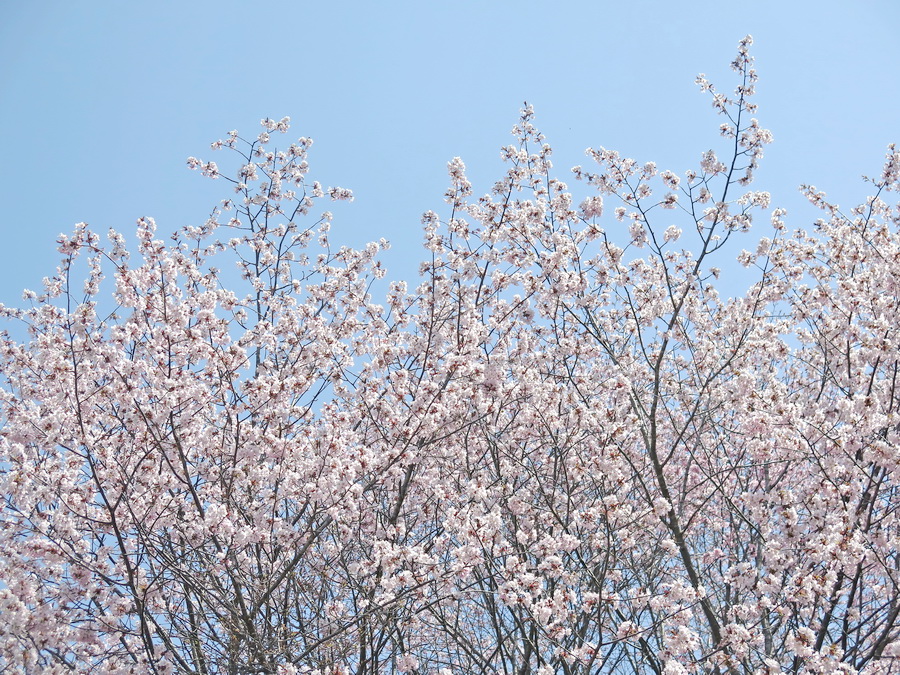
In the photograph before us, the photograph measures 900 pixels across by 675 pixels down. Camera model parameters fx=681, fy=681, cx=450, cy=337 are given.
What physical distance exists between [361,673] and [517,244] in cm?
440

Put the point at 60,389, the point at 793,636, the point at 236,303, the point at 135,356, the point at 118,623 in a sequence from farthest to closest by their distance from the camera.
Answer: the point at 236,303 < the point at 135,356 < the point at 60,389 < the point at 118,623 < the point at 793,636

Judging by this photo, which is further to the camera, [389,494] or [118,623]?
[389,494]

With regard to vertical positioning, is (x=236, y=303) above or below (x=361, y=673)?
above

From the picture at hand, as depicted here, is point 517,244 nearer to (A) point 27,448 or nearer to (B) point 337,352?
(B) point 337,352

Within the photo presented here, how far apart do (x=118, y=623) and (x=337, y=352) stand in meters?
3.14

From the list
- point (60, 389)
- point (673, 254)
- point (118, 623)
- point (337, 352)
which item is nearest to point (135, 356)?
point (60, 389)

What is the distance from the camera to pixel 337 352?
7215 mm

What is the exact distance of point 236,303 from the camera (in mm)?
7680

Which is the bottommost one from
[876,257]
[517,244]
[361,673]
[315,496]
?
A: [361,673]

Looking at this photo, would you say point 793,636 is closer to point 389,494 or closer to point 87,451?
point 389,494

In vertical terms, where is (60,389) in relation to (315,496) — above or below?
above

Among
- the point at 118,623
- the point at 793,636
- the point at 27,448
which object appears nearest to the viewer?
the point at 793,636

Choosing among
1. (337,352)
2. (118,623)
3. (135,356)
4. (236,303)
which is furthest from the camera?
(236,303)

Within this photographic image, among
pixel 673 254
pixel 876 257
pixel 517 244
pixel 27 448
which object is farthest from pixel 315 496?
pixel 876 257
